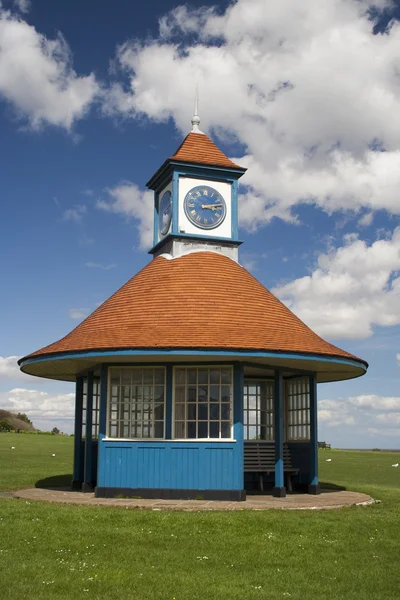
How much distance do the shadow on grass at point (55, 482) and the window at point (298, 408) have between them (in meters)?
5.83

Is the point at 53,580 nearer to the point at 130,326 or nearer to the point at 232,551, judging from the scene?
the point at 232,551

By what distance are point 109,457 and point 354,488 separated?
6.95 metres

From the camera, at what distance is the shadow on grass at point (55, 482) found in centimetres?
1902

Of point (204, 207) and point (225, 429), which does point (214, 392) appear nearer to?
point (225, 429)

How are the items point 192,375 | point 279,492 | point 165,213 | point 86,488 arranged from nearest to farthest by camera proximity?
1. point 192,375
2. point 279,492
3. point 86,488
4. point 165,213

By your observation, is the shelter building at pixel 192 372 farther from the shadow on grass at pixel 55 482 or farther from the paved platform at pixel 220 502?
the shadow on grass at pixel 55 482

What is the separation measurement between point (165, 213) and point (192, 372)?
5.65m

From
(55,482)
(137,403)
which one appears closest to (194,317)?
(137,403)

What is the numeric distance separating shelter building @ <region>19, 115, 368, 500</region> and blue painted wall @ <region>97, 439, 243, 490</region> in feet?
0.07

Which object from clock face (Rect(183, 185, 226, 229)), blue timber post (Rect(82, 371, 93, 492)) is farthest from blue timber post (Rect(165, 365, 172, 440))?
clock face (Rect(183, 185, 226, 229))

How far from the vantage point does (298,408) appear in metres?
18.3

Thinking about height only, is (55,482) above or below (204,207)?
below

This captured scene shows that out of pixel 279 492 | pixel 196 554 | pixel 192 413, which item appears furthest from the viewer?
pixel 279 492

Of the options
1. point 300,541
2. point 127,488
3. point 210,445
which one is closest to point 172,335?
point 210,445
